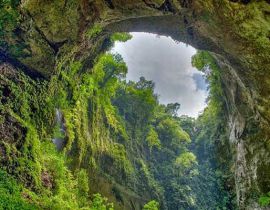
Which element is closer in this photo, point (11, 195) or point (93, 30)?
point (11, 195)

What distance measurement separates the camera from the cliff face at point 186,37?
12070mm

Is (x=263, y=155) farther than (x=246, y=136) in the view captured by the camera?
No

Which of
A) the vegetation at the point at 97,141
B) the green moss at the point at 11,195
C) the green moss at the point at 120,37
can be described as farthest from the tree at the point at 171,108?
the green moss at the point at 11,195

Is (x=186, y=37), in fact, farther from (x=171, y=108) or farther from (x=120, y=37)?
(x=171, y=108)

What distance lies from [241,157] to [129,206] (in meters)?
10.4

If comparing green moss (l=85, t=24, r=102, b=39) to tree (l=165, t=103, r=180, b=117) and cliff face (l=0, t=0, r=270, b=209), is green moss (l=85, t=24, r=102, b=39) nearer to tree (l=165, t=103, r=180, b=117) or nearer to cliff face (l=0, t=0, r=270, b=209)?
cliff face (l=0, t=0, r=270, b=209)

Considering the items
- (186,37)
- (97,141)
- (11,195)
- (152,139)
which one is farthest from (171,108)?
(11,195)

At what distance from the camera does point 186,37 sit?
47.9 ft

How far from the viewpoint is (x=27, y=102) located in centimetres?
1191

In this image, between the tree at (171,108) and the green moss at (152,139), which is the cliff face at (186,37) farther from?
the tree at (171,108)

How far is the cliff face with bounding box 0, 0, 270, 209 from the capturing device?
12.1 meters

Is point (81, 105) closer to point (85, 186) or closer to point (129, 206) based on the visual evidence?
point (85, 186)

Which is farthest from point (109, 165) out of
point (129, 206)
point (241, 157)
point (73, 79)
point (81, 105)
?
point (241, 157)

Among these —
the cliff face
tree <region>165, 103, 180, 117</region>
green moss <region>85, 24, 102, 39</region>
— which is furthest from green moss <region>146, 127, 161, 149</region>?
green moss <region>85, 24, 102, 39</region>
